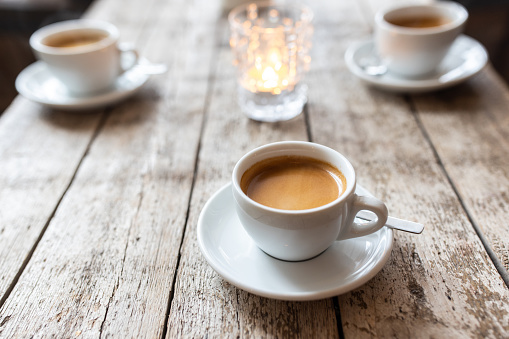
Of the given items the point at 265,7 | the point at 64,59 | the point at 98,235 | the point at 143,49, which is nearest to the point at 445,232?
the point at 98,235

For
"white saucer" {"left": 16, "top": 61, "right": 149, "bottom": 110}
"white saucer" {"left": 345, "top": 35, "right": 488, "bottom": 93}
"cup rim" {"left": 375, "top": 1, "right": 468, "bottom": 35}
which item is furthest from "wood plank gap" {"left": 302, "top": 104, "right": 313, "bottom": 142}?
"white saucer" {"left": 16, "top": 61, "right": 149, "bottom": 110}

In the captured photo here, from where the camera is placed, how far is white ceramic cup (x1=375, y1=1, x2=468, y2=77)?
3.42 ft

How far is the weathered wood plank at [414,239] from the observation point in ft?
1.91

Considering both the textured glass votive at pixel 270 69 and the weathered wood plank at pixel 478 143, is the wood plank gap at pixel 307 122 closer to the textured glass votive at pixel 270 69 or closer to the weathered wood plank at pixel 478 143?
the textured glass votive at pixel 270 69

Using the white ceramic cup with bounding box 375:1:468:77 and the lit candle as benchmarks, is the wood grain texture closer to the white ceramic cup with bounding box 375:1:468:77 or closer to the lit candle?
the lit candle

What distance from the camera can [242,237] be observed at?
0.68 m

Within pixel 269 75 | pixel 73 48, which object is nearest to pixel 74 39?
pixel 73 48

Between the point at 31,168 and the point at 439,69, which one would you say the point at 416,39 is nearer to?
the point at 439,69

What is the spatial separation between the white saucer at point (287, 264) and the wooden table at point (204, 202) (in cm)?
4

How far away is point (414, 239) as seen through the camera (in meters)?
0.71

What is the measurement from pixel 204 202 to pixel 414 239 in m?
0.36

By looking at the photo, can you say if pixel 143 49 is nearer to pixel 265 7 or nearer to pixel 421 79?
pixel 265 7

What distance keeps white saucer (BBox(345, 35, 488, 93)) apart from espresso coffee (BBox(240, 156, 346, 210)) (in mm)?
492

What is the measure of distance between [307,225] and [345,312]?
130 mm
